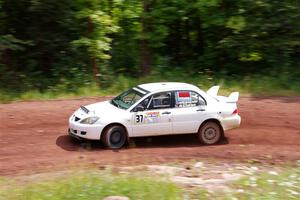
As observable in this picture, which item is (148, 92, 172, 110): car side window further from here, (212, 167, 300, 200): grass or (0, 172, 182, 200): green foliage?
(0, 172, 182, 200): green foliage

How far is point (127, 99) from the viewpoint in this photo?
1386 cm

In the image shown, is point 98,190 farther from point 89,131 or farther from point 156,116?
point 156,116

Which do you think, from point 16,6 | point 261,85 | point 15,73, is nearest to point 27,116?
point 15,73

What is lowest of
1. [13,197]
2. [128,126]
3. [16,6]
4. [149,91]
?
[13,197]

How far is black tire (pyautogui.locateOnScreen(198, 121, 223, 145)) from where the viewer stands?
548 inches

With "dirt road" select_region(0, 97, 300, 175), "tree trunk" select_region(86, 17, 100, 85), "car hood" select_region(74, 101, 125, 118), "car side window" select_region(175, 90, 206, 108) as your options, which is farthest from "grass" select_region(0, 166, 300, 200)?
"tree trunk" select_region(86, 17, 100, 85)

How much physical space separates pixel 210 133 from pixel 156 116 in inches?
63.0

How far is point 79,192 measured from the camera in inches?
320

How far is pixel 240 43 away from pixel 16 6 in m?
9.18

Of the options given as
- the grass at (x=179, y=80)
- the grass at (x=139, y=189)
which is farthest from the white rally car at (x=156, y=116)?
the grass at (x=179, y=80)

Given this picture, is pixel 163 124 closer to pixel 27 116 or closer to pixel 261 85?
pixel 27 116

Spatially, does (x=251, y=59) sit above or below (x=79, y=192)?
above

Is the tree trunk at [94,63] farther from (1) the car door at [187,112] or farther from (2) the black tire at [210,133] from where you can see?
(2) the black tire at [210,133]

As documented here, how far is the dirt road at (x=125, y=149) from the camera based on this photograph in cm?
1225
